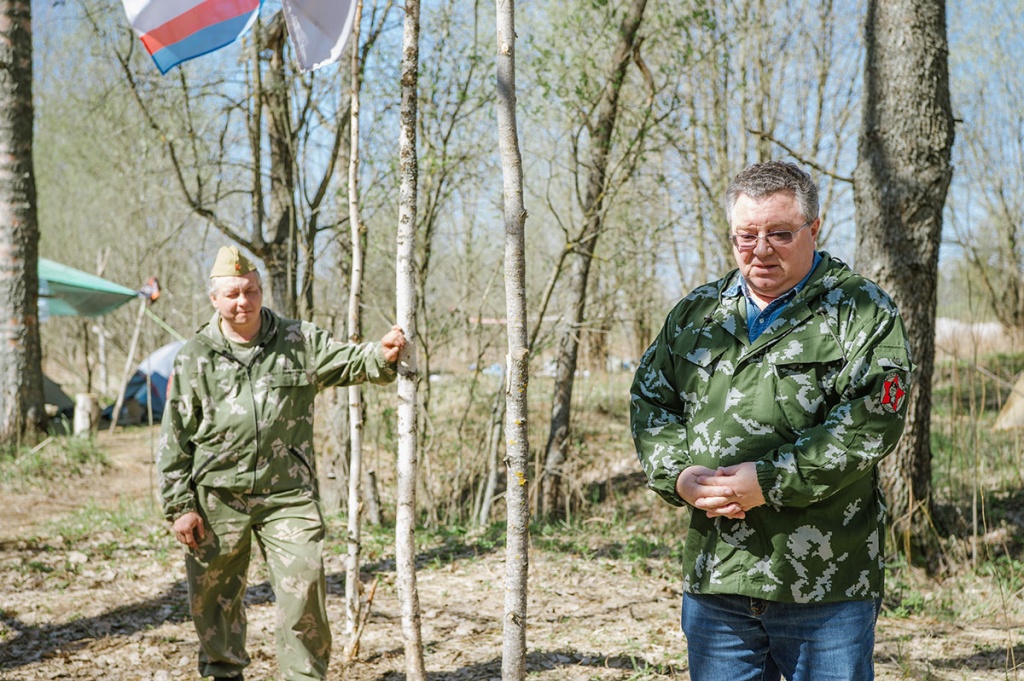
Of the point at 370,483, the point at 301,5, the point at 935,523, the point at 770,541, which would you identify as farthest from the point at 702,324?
the point at 370,483

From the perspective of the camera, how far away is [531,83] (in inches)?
290

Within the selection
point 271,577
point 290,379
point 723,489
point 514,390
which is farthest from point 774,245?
point 271,577

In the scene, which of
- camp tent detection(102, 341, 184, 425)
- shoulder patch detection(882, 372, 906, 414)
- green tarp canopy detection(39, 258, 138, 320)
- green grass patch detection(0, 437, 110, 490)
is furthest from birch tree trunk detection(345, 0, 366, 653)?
camp tent detection(102, 341, 184, 425)

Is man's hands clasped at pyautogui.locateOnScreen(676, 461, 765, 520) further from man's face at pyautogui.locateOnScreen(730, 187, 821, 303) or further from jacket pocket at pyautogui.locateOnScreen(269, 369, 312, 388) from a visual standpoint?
jacket pocket at pyautogui.locateOnScreen(269, 369, 312, 388)

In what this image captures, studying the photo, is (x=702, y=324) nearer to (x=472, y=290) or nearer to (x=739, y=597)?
(x=739, y=597)

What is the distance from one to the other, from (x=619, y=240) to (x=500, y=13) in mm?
5272

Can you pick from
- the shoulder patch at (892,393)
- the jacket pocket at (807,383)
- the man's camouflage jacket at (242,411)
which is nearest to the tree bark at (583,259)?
the man's camouflage jacket at (242,411)

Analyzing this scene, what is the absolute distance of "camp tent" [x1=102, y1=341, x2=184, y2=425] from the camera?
15.0 meters

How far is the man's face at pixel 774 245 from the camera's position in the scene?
220 centimetres

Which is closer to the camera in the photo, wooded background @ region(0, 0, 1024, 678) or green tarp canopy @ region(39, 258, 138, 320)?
wooded background @ region(0, 0, 1024, 678)

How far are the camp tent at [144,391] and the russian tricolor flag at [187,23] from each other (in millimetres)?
11993

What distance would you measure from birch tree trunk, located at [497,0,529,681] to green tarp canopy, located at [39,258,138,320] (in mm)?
10907

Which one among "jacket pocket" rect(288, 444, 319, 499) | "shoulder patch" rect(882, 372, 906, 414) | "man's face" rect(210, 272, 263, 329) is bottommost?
"jacket pocket" rect(288, 444, 319, 499)

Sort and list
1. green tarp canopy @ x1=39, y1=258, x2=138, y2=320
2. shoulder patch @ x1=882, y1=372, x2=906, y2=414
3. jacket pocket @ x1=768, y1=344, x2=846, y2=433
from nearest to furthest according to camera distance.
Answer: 1. shoulder patch @ x1=882, y1=372, x2=906, y2=414
2. jacket pocket @ x1=768, y1=344, x2=846, y2=433
3. green tarp canopy @ x1=39, y1=258, x2=138, y2=320
